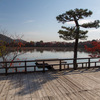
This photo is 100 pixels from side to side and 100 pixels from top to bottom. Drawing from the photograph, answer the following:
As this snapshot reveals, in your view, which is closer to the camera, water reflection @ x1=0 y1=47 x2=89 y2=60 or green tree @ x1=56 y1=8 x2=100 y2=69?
green tree @ x1=56 y1=8 x2=100 y2=69

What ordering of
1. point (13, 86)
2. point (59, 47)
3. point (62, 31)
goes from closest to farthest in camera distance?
point (13, 86) < point (62, 31) < point (59, 47)

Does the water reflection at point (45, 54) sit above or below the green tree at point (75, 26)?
below

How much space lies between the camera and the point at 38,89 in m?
3.80

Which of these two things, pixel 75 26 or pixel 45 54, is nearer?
pixel 75 26

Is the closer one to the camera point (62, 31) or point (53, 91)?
point (53, 91)

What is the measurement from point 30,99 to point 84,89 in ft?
6.98

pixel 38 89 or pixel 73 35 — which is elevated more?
pixel 73 35

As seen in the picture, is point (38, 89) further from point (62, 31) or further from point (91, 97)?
point (62, 31)

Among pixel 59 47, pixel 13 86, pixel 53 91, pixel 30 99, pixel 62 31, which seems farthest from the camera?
pixel 59 47

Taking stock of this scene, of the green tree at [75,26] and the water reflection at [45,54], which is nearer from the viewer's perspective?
the green tree at [75,26]

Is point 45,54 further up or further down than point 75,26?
further down

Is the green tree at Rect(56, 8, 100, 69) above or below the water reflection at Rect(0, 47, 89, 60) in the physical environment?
above

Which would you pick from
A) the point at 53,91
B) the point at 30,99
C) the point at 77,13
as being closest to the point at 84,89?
the point at 53,91

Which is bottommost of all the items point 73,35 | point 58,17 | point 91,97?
point 91,97
